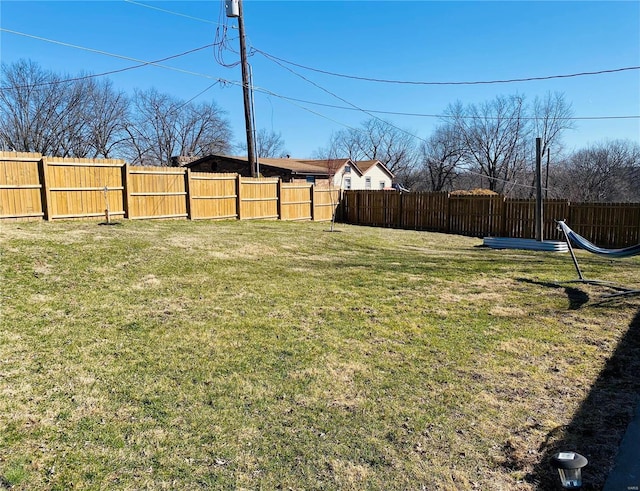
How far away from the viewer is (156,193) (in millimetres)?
12719

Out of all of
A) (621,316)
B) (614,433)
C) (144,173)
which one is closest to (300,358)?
(614,433)

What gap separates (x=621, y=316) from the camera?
18.0 ft

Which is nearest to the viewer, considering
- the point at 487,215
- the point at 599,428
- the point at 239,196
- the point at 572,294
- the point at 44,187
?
the point at 599,428

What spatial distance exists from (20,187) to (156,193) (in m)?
Answer: 3.50

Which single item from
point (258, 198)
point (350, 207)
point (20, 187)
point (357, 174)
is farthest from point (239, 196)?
point (357, 174)

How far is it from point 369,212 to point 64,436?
18291 millimetres

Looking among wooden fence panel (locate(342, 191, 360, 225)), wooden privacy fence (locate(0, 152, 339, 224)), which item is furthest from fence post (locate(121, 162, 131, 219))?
wooden fence panel (locate(342, 191, 360, 225))

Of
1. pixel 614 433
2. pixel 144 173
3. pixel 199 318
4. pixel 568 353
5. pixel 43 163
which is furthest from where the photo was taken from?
pixel 144 173

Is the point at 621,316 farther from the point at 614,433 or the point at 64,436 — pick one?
the point at 64,436

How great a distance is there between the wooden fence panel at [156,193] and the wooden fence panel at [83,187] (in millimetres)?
370

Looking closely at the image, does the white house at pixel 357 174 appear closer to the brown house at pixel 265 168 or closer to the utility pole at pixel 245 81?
the brown house at pixel 265 168

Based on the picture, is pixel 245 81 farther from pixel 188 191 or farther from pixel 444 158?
pixel 444 158

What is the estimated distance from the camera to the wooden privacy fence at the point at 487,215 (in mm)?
14258

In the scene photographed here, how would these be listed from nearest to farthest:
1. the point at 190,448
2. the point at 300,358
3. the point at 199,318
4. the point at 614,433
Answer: the point at 190,448 < the point at 614,433 < the point at 300,358 < the point at 199,318
